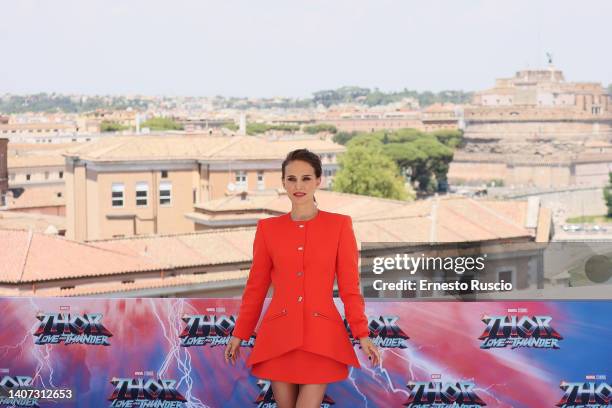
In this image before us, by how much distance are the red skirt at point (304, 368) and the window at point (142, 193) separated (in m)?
15.9

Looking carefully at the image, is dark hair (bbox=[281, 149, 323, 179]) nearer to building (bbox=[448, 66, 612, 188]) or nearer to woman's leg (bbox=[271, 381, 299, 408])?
woman's leg (bbox=[271, 381, 299, 408])

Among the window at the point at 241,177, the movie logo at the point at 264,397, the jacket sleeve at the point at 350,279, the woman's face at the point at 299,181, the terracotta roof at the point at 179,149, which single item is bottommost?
the window at the point at 241,177

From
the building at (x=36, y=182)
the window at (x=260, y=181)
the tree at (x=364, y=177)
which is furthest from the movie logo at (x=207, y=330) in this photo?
the tree at (x=364, y=177)

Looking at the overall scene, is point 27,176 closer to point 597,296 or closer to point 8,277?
point 8,277

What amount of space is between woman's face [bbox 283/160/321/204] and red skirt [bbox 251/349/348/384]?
1.03 feet

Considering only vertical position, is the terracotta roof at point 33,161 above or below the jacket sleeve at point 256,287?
below

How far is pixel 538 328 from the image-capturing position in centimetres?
280

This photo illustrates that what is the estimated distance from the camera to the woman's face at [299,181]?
Result: 2463 millimetres

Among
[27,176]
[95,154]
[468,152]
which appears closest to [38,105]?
[468,152]

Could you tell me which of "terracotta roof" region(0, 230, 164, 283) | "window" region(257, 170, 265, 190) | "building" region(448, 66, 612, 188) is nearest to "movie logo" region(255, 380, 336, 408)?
"terracotta roof" region(0, 230, 164, 283)

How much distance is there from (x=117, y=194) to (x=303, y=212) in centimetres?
1598

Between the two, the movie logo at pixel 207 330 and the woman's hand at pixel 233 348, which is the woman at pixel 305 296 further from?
the movie logo at pixel 207 330

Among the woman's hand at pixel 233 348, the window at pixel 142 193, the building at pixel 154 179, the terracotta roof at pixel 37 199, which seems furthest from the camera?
the terracotta roof at pixel 37 199

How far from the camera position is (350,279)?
8.02 ft
